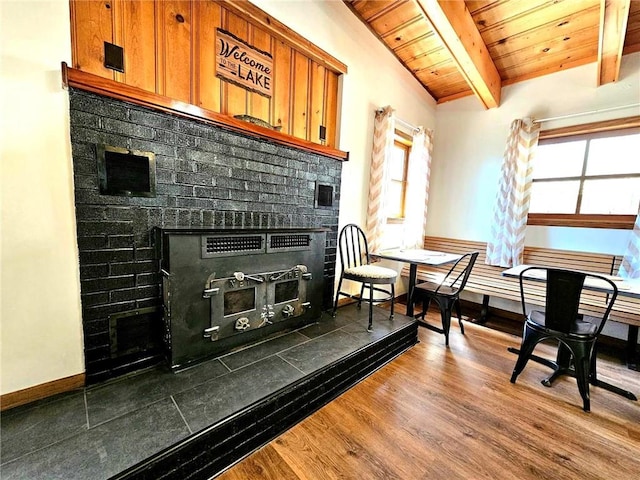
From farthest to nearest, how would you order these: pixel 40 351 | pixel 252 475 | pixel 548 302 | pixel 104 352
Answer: pixel 548 302 < pixel 104 352 < pixel 40 351 < pixel 252 475

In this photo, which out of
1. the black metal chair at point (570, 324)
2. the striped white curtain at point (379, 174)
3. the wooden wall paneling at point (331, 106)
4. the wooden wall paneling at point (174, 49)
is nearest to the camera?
the wooden wall paneling at point (174, 49)

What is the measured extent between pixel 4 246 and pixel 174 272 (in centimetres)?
67

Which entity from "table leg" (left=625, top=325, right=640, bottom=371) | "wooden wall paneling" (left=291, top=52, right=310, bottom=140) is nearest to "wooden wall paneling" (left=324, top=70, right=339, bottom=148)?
"wooden wall paneling" (left=291, top=52, right=310, bottom=140)

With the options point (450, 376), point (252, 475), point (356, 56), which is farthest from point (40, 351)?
point (356, 56)

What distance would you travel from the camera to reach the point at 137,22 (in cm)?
147

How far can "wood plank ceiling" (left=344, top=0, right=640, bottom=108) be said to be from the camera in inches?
84.7

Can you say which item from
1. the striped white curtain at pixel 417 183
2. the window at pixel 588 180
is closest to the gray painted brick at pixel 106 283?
the striped white curtain at pixel 417 183

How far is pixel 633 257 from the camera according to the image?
8.01ft

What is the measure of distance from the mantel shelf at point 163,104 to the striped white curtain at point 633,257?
304cm

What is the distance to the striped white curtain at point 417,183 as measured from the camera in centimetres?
339

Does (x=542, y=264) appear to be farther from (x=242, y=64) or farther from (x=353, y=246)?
(x=242, y=64)

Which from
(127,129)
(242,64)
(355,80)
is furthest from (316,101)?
(127,129)

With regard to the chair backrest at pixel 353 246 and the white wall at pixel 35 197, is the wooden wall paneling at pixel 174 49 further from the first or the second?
the chair backrest at pixel 353 246

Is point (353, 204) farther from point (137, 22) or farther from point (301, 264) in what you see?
point (137, 22)
